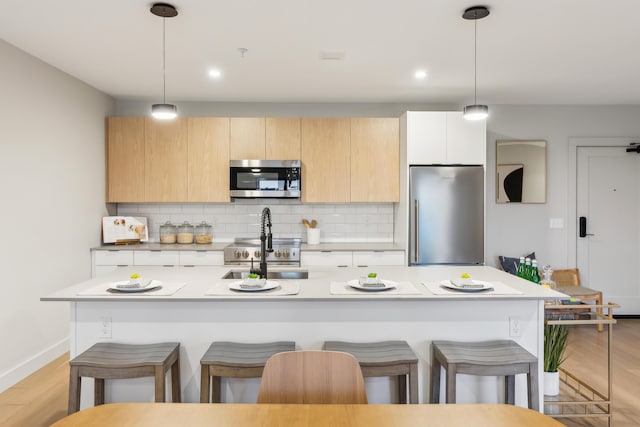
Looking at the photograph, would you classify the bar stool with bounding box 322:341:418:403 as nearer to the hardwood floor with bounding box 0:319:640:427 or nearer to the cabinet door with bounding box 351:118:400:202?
the hardwood floor with bounding box 0:319:640:427

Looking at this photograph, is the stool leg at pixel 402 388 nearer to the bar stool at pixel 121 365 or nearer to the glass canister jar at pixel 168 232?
the bar stool at pixel 121 365

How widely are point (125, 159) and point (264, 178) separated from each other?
1543 mm

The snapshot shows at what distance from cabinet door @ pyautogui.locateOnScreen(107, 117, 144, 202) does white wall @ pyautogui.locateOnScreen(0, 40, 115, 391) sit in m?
0.29

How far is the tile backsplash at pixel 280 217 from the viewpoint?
5375 millimetres

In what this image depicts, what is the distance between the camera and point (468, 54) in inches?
143

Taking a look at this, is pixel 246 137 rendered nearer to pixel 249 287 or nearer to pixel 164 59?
pixel 164 59

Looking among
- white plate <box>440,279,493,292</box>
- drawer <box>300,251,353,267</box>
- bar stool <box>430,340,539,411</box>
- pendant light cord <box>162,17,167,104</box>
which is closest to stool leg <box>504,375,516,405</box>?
bar stool <box>430,340,539,411</box>

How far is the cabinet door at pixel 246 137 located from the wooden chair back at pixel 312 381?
3.69 m

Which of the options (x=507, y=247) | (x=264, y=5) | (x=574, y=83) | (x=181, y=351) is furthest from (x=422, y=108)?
(x=181, y=351)

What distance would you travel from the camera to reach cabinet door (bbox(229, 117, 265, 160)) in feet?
16.5

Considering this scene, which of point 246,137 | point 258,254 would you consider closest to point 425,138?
point 246,137

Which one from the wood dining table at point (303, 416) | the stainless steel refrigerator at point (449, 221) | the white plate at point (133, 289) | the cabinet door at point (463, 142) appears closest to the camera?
the wood dining table at point (303, 416)

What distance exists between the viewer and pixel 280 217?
539cm

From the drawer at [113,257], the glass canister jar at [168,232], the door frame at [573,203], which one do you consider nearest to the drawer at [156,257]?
the drawer at [113,257]
